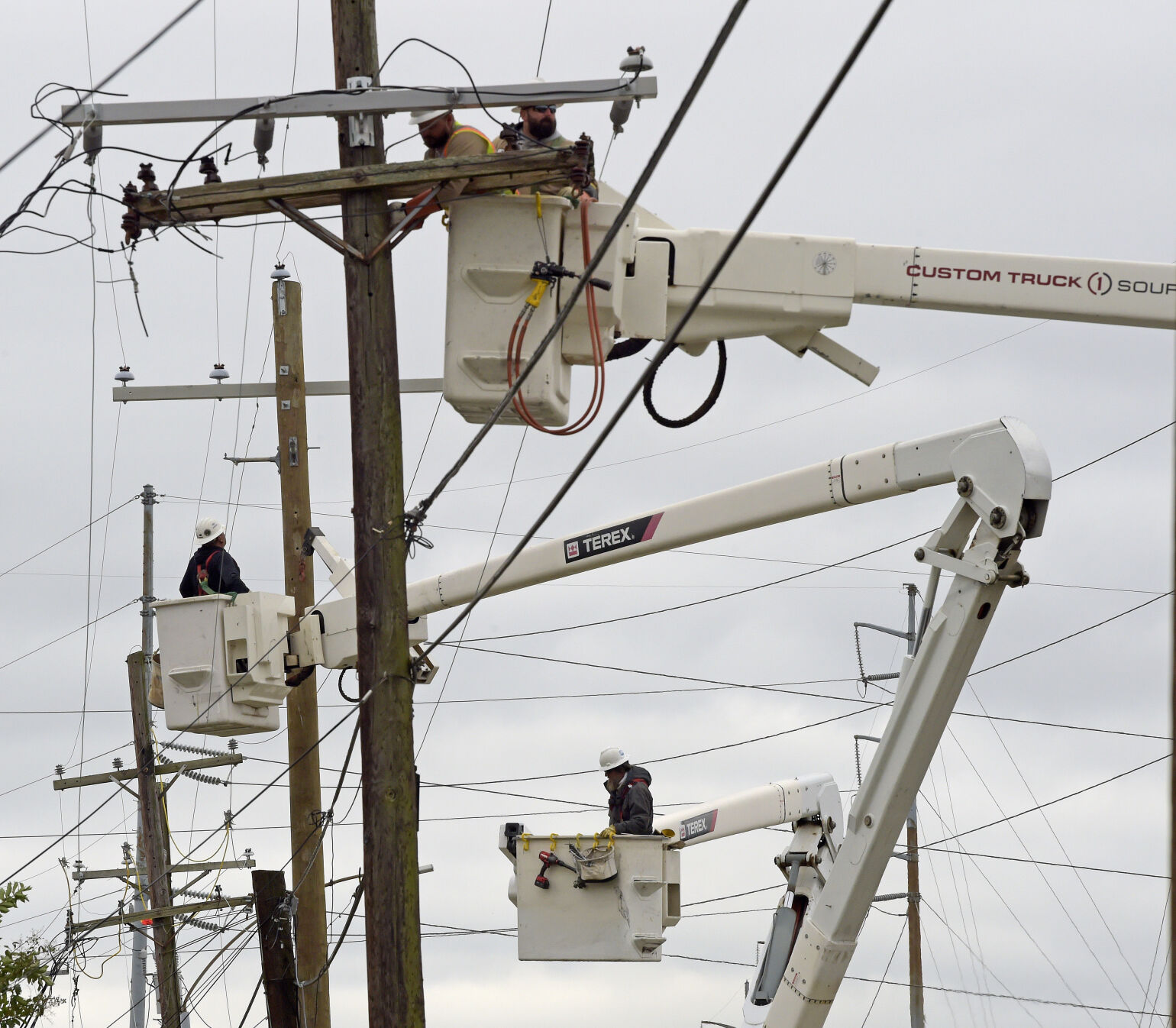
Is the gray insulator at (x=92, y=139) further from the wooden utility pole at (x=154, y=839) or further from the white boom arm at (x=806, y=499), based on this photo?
the wooden utility pole at (x=154, y=839)

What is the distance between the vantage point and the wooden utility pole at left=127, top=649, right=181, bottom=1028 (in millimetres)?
20656

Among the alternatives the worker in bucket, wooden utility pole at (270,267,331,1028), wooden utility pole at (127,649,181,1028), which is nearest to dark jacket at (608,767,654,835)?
the worker in bucket

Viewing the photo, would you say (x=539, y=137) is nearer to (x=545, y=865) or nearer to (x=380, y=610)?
(x=380, y=610)

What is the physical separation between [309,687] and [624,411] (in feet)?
22.0

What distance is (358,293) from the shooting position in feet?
32.3

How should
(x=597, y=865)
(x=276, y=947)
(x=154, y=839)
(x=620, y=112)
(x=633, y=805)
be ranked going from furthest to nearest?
(x=154, y=839), (x=276, y=947), (x=633, y=805), (x=597, y=865), (x=620, y=112)

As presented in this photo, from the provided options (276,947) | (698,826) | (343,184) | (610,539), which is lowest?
(276,947)

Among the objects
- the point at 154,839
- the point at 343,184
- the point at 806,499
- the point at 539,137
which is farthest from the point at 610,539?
the point at 154,839

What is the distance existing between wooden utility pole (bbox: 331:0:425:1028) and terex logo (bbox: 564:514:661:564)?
87.4 inches

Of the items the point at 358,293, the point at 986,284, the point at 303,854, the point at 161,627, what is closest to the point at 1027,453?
the point at 986,284

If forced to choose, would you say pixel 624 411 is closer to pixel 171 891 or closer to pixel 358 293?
pixel 358 293

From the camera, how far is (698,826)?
49.0 ft

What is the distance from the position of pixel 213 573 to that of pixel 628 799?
3.29m

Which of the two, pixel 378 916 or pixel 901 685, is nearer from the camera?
pixel 378 916
